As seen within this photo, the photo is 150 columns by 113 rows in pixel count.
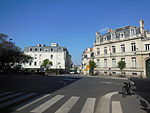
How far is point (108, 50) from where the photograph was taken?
129 ft

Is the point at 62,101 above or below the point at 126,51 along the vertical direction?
below

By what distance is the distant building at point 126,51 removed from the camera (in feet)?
103

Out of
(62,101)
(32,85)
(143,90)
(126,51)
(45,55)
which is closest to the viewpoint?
(62,101)

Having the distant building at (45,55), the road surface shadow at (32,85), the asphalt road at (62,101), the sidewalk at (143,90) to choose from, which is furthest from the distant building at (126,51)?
the asphalt road at (62,101)

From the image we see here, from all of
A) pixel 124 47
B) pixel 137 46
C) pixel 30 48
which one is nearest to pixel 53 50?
pixel 30 48

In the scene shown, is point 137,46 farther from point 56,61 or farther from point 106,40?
point 56,61

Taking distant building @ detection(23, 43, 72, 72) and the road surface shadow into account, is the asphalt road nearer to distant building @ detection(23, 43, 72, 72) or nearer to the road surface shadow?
the road surface shadow

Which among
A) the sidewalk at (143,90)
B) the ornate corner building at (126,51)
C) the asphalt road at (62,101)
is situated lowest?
the sidewalk at (143,90)

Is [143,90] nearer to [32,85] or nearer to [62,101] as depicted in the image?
[62,101]

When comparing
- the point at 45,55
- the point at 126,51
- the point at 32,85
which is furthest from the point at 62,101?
the point at 45,55

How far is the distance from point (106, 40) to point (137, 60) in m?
12.0

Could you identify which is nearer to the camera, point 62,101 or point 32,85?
point 62,101

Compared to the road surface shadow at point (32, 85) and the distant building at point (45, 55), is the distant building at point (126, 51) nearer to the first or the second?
the road surface shadow at point (32, 85)

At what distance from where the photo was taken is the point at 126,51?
34750 millimetres
